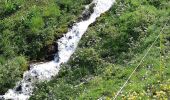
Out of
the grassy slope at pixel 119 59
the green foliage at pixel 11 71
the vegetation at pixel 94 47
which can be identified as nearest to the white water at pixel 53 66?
the green foliage at pixel 11 71

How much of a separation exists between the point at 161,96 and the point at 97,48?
9917 millimetres

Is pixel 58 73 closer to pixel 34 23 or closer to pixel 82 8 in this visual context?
pixel 34 23

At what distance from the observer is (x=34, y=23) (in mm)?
28469

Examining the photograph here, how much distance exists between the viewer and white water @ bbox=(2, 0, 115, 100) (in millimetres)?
23531

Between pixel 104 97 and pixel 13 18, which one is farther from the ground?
pixel 13 18

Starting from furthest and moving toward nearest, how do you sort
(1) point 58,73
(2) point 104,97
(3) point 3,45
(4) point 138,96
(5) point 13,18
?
(5) point 13,18
(3) point 3,45
(1) point 58,73
(2) point 104,97
(4) point 138,96

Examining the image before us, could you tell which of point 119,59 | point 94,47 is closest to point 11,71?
point 94,47

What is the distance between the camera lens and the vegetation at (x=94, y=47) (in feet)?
66.0

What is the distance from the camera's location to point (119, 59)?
2317 centimetres

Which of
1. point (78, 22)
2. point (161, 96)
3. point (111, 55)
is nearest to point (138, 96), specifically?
point (161, 96)

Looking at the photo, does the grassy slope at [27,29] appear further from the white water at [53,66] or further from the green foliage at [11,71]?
the white water at [53,66]

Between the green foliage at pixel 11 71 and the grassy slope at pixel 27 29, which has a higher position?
the grassy slope at pixel 27 29

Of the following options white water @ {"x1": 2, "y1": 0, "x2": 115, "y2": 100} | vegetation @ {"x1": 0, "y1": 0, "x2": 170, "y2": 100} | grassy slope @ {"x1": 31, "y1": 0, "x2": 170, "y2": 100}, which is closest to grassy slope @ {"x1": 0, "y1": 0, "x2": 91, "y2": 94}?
vegetation @ {"x1": 0, "y1": 0, "x2": 170, "y2": 100}

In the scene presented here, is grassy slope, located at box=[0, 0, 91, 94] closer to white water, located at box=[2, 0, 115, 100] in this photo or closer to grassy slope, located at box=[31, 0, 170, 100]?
white water, located at box=[2, 0, 115, 100]
